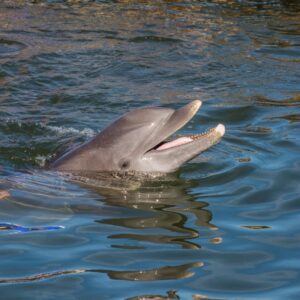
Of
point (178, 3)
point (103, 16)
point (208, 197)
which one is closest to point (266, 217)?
point (208, 197)

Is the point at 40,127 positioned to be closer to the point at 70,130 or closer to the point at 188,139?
the point at 70,130

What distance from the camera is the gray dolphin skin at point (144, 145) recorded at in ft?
24.6

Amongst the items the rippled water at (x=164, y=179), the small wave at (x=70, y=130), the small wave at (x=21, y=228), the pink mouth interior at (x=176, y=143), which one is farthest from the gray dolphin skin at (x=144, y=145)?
the small wave at (x=70, y=130)

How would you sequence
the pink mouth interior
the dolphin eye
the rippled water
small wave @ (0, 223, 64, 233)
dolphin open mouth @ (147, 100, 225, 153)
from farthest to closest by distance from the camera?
the dolphin eye → the pink mouth interior → dolphin open mouth @ (147, 100, 225, 153) → small wave @ (0, 223, 64, 233) → the rippled water

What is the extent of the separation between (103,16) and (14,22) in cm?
163

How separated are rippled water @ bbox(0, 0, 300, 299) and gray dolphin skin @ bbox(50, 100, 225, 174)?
0.20 meters

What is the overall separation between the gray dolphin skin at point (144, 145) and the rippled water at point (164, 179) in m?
0.20

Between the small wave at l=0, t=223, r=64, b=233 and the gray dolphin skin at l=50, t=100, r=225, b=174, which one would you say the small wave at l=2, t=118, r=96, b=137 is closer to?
the gray dolphin skin at l=50, t=100, r=225, b=174

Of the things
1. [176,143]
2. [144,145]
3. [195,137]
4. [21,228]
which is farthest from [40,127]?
[21,228]

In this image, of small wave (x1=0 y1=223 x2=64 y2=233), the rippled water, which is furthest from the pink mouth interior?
small wave (x1=0 y1=223 x2=64 y2=233)

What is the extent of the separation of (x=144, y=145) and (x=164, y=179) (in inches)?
15.1

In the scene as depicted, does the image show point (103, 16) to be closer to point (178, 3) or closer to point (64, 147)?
point (178, 3)

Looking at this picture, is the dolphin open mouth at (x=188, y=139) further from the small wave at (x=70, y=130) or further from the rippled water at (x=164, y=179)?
the small wave at (x=70, y=130)

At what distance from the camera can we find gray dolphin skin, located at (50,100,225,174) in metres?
7.51
